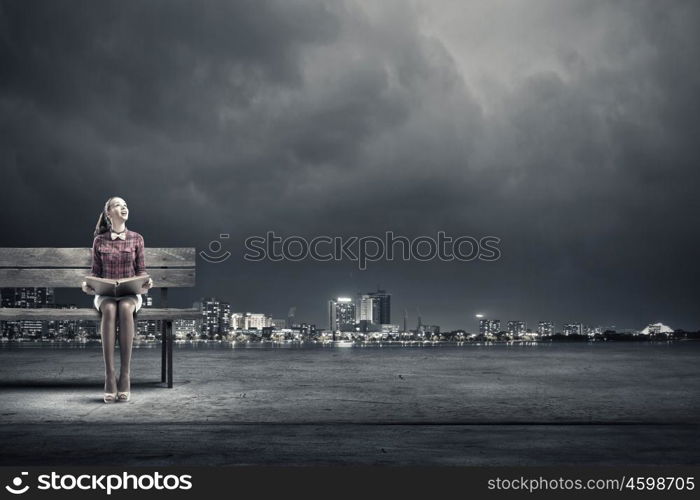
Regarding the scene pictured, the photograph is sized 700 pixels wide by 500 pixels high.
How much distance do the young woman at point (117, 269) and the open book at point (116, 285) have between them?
0.06 m

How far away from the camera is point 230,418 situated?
16.1 ft

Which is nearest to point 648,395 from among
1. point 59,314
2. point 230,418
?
point 230,418

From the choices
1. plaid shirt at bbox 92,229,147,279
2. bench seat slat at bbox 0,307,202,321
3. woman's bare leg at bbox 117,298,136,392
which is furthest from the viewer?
bench seat slat at bbox 0,307,202,321

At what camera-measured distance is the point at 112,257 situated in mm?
6508

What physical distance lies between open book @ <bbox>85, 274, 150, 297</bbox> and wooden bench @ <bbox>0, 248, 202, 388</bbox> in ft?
3.06

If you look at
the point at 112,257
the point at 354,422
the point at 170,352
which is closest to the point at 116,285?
the point at 112,257

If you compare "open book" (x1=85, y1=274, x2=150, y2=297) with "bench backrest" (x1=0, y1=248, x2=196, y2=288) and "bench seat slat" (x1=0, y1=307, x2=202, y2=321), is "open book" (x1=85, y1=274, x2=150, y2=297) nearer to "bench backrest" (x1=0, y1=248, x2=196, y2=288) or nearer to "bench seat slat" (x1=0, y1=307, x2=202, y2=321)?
"bench seat slat" (x1=0, y1=307, x2=202, y2=321)

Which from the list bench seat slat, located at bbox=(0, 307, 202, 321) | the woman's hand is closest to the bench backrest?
bench seat slat, located at bbox=(0, 307, 202, 321)

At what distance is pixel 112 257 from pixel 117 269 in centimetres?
14

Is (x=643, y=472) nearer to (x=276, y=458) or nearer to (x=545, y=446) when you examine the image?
(x=545, y=446)

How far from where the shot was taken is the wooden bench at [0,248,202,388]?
7.44 m

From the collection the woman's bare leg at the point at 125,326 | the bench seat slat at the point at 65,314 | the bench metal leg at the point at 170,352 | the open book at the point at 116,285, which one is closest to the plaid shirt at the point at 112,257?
the open book at the point at 116,285

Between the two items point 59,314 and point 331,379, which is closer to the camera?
point 59,314

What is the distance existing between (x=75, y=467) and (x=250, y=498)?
1098 millimetres
